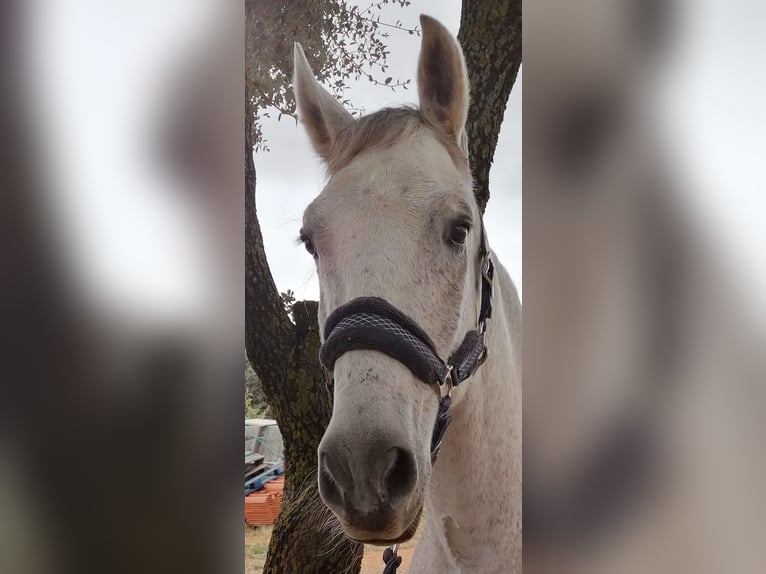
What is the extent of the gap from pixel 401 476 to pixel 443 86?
2.67ft

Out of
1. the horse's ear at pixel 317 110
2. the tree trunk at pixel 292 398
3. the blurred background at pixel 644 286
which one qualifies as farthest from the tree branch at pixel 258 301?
the blurred background at pixel 644 286

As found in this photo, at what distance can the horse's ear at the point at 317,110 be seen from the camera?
136cm

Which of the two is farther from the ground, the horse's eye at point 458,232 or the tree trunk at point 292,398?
the horse's eye at point 458,232

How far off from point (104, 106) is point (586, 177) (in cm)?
126

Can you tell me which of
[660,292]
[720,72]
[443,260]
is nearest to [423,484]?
[443,260]

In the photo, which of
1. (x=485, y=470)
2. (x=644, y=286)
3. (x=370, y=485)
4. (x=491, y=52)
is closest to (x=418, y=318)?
(x=370, y=485)

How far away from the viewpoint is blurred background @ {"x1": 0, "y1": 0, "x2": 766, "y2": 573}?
4.31ft

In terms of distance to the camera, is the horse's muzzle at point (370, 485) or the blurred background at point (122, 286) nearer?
the horse's muzzle at point (370, 485)

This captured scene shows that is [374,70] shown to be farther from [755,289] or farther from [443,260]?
[755,289]

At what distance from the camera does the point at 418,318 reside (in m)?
1.09

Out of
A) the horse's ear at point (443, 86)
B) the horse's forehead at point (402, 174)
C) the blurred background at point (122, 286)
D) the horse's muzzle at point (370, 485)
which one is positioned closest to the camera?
the horse's muzzle at point (370, 485)

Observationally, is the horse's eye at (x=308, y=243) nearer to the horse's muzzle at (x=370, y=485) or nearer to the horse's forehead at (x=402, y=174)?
the horse's forehead at (x=402, y=174)

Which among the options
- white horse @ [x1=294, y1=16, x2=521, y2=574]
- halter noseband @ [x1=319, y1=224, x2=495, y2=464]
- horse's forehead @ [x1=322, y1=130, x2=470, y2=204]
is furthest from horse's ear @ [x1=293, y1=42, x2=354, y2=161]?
halter noseband @ [x1=319, y1=224, x2=495, y2=464]

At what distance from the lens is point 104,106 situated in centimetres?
155
